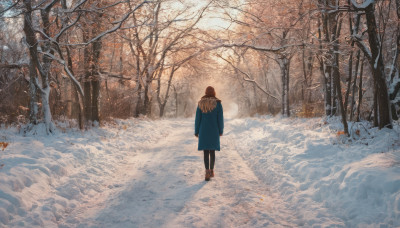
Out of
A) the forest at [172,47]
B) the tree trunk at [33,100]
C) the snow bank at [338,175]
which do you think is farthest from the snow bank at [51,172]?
the snow bank at [338,175]

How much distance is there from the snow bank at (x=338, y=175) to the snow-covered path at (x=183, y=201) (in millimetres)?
462

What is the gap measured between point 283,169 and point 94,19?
8.90 meters

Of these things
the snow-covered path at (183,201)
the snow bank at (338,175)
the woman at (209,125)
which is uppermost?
the woman at (209,125)

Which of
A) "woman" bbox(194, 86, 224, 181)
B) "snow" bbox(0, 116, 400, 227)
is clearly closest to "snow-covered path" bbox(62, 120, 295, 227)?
"snow" bbox(0, 116, 400, 227)

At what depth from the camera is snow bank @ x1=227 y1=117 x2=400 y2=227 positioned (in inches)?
141

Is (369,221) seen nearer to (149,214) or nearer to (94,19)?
(149,214)

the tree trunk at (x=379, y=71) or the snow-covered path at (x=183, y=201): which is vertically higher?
the tree trunk at (x=379, y=71)

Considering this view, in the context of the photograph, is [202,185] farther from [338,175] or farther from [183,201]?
[338,175]

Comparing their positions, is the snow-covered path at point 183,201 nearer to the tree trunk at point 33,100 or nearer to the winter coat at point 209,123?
the winter coat at point 209,123

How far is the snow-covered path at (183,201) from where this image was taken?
3.76 meters

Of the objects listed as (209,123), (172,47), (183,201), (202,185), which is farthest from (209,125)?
(172,47)

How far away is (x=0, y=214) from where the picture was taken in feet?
11.2

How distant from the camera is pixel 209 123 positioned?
614 cm

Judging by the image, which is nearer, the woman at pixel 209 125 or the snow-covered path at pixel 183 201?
the snow-covered path at pixel 183 201
